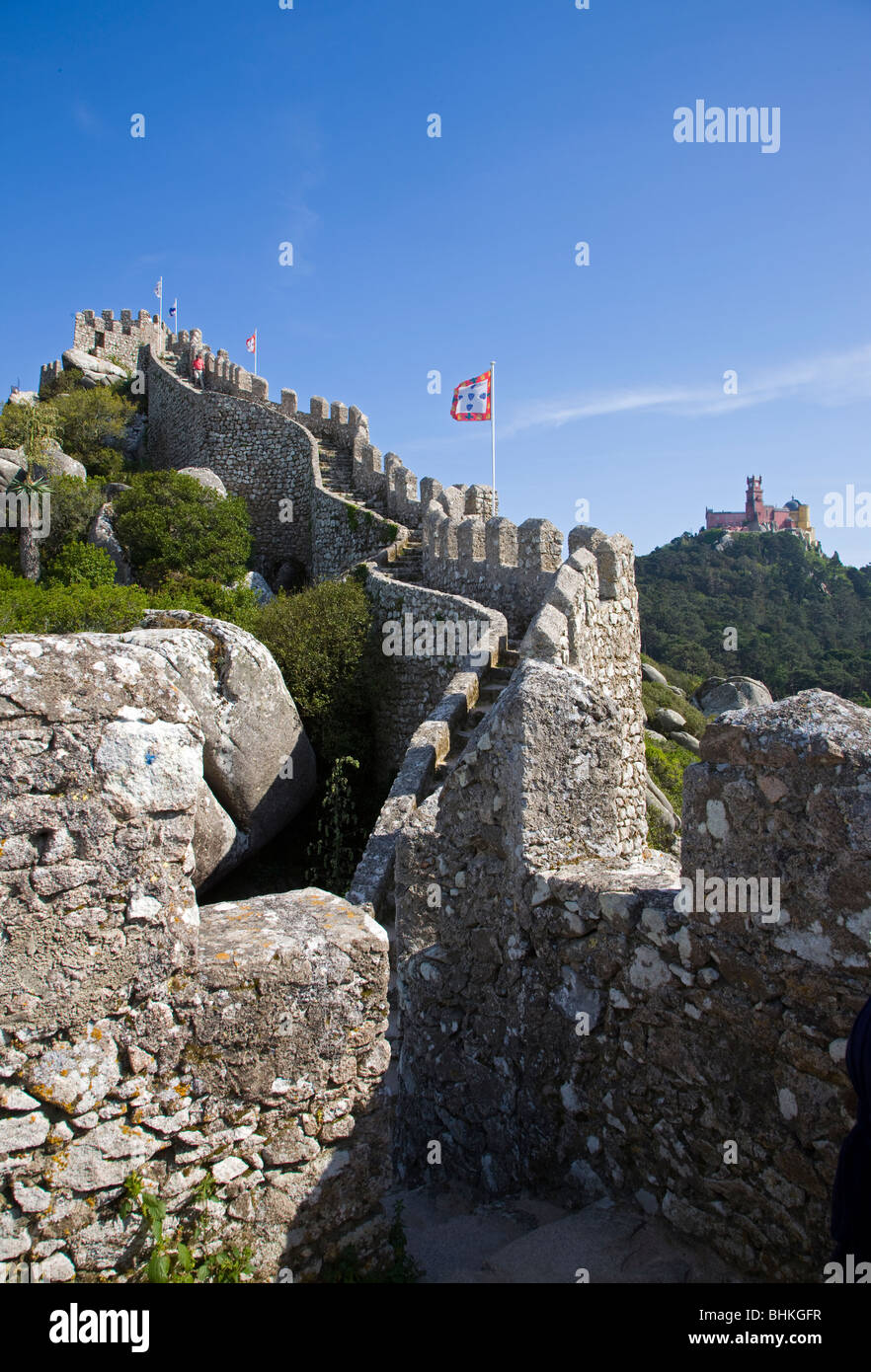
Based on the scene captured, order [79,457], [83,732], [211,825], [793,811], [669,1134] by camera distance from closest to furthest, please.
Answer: [83,732] → [793,811] → [669,1134] → [211,825] → [79,457]

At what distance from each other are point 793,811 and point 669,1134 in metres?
1.35

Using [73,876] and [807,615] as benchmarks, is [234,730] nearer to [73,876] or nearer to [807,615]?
[73,876]

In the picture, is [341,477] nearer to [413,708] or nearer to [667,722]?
[413,708]

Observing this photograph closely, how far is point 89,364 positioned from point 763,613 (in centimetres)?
3272

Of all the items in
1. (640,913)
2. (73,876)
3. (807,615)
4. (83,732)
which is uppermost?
(807,615)

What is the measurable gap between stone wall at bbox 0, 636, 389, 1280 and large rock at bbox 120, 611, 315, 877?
7887mm

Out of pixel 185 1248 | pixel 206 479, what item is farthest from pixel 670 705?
pixel 185 1248

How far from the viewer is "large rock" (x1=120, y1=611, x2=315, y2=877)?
10.5 m

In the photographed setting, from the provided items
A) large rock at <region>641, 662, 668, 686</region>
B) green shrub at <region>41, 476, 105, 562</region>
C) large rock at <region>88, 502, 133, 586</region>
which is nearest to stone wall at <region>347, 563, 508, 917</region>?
large rock at <region>88, 502, 133, 586</region>

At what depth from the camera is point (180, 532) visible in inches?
713

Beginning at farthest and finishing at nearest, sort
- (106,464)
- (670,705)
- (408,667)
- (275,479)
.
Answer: (106,464) < (670,705) < (275,479) < (408,667)

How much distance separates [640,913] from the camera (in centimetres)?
306

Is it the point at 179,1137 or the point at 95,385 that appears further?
the point at 95,385
